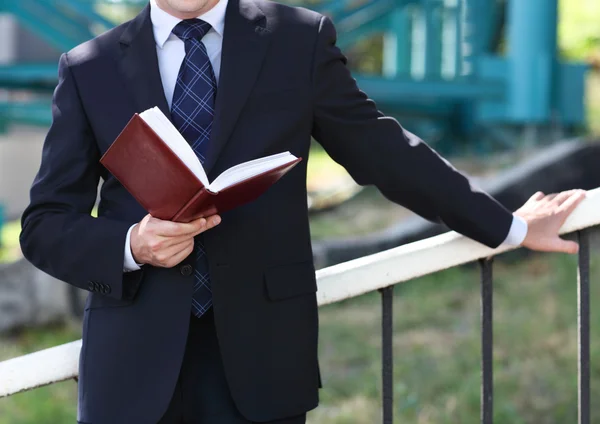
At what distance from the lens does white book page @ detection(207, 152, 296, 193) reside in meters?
1.55

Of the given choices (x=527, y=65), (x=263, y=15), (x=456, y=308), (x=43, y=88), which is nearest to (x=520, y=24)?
(x=527, y=65)

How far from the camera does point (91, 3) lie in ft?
27.2

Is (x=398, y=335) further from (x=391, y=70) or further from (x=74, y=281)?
(x=391, y=70)

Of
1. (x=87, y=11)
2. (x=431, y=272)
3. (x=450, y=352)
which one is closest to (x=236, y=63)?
(x=431, y=272)

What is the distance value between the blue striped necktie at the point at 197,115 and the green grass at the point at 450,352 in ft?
7.95

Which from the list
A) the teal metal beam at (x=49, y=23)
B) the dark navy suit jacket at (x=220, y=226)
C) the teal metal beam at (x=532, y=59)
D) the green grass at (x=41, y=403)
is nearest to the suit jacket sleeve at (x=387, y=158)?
the dark navy suit jacket at (x=220, y=226)

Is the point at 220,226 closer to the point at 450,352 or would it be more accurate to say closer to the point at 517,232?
the point at 517,232

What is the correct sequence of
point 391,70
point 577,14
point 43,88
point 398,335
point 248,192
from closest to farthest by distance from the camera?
point 248,192 → point 398,335 → point 43,88 → point 391,70 → point 577,14

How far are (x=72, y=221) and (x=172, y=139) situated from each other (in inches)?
13.5

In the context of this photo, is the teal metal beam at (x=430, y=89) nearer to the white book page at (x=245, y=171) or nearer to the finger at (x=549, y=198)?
the finger at (x=549, y=198)

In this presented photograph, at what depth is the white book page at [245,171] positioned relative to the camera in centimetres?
155

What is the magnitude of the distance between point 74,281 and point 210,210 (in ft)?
1.16

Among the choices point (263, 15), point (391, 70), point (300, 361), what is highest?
point (263, 15)

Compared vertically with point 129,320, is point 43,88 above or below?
below
